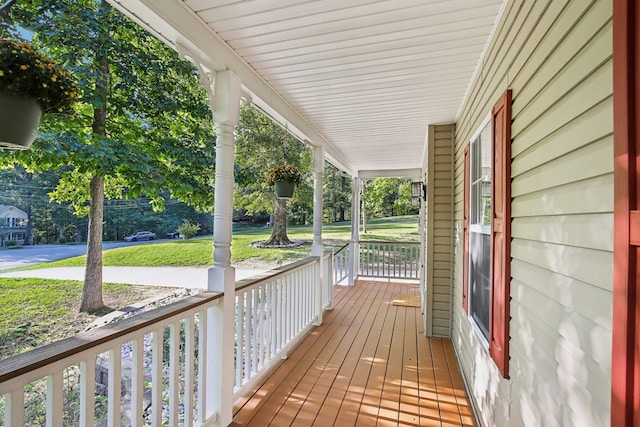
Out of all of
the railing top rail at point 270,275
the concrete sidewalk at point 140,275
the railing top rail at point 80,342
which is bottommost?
the concrete sidewalk at point 140,275

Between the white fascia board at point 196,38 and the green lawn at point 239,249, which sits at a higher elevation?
the white fascia board at point 196,38

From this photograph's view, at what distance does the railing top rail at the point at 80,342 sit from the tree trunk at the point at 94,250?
389cm

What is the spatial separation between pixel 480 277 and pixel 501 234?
32.8 inches

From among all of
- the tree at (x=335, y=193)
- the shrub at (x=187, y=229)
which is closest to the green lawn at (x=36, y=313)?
the shrub at (x=187, y=229)

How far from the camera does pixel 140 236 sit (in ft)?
20.7

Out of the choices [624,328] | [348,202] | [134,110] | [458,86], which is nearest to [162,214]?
[134,110]

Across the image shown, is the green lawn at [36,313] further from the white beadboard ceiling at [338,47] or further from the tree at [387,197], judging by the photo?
the tree at [387,197]

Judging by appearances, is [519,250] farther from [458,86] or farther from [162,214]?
[162,214]

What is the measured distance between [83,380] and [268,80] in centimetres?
248

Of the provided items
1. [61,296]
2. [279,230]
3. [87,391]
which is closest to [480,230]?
[87,391]

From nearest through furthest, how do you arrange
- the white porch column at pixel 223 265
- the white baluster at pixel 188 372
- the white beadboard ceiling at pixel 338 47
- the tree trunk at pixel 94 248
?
the white beadboard ceiling at pixel 338 47 < the white baluster at pixel 188 372 < the white porch column at pixel 223 265 < the tree trunk at pixel 94 248

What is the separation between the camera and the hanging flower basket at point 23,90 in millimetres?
1107

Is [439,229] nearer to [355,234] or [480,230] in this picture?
[480,230]

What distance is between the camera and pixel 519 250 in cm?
151
